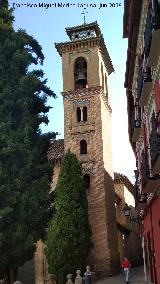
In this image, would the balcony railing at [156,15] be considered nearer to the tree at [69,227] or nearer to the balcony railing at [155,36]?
the balcony railing at [155,36]

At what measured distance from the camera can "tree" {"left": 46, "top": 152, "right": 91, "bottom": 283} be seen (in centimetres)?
2255

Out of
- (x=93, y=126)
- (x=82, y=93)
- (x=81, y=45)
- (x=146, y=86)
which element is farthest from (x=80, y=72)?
(x=146, y=86)

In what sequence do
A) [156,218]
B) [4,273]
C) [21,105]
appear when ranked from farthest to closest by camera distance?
[21,105] → [4,273] → [156,218]

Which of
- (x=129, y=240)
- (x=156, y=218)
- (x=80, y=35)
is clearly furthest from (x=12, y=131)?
(x=129, y=240)

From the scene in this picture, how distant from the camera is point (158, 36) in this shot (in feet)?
24.6

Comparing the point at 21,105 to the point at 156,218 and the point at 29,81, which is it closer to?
the point at 29,81

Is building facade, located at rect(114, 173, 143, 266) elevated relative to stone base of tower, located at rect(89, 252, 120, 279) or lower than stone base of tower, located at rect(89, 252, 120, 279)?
elevated

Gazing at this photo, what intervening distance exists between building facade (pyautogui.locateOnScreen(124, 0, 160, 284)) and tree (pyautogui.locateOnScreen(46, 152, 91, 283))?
7.07m

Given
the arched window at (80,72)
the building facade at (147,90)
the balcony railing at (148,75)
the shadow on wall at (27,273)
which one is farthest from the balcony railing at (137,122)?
the shadow on wall at (27,273)

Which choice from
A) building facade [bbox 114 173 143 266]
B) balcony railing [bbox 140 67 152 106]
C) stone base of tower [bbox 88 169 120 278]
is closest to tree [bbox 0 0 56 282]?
balcony railing [bbox 140 67 152 106]

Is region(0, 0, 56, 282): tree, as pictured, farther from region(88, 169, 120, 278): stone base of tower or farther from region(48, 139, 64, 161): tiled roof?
region(48, 139, 64, 161): tiled roof

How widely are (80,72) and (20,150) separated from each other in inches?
584

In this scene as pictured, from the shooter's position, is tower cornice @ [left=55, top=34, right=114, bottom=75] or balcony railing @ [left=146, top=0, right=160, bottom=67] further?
tower cornice @ [left=55, top=34, right=114, bottom=75]

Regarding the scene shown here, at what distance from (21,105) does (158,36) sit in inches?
440
